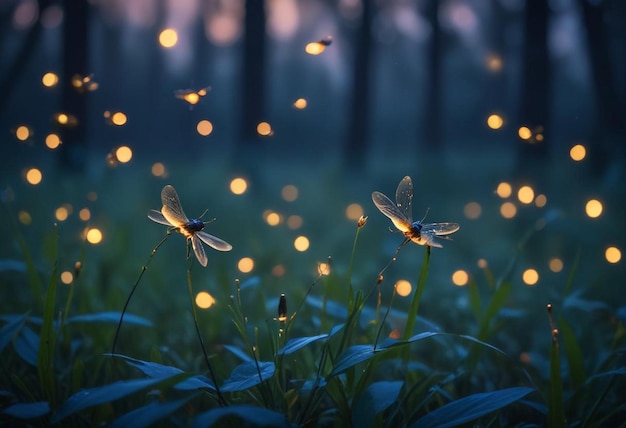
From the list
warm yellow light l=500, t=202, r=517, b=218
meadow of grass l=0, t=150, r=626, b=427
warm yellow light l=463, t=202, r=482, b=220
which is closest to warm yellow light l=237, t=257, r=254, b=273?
meadow of grass l=0, t=150, r=626, b=427

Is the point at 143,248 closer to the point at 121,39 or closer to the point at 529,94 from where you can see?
the point at 529,94

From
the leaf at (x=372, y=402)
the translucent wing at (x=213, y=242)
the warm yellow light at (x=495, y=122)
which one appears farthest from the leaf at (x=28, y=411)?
the warm yellow light at (x=495, y=122)

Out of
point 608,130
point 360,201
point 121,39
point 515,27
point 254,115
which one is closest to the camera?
point 608,130

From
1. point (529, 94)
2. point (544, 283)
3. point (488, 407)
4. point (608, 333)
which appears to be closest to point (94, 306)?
point (488, 407)

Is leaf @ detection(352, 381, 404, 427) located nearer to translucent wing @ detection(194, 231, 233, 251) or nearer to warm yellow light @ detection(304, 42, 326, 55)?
translucent wing @ detection(194, 231, 233, 251)

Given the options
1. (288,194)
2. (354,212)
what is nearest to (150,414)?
(354,212)

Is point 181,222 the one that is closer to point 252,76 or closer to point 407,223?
point 407,223

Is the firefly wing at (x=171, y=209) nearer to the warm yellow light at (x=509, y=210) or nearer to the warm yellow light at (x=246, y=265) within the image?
the warm yellow light at (x=246, y=265)
